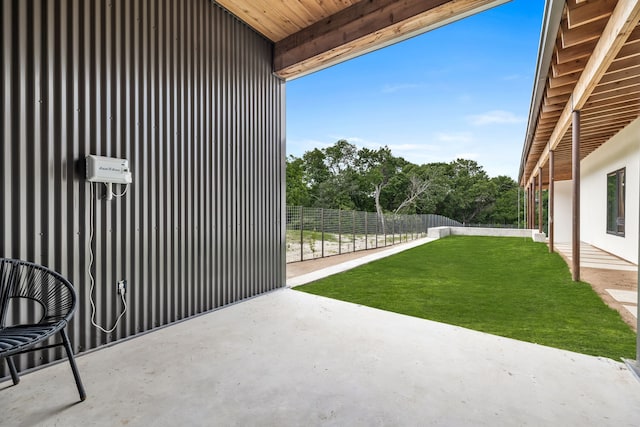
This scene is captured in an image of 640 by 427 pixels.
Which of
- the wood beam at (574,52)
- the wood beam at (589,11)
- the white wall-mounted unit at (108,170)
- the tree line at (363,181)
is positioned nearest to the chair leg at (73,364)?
the white wall-mounted unit at (108,170)

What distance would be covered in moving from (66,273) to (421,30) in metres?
3.47

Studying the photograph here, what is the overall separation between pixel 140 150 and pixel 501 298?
4028 millimetres

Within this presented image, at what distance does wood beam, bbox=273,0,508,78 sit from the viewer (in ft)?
8.62

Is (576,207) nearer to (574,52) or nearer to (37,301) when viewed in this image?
(574,52)

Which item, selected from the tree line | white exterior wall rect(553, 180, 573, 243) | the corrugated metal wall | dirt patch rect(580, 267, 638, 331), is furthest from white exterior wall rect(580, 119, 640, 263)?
the tree line

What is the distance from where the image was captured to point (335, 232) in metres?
8.12

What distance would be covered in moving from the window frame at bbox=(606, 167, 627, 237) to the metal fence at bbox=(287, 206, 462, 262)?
5778mm

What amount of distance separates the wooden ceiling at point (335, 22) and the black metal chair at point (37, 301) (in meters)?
2.76

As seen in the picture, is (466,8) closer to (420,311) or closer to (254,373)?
(420,311)

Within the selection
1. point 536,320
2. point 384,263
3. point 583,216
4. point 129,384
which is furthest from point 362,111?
point 129,384

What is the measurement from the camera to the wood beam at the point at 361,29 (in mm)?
2627

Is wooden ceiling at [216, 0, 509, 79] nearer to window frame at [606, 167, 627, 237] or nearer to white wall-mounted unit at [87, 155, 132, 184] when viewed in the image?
white wall-mounted unit at [87, 155, 132, 184]

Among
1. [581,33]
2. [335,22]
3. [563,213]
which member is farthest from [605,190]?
[335,22]

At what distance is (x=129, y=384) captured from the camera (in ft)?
5.59
